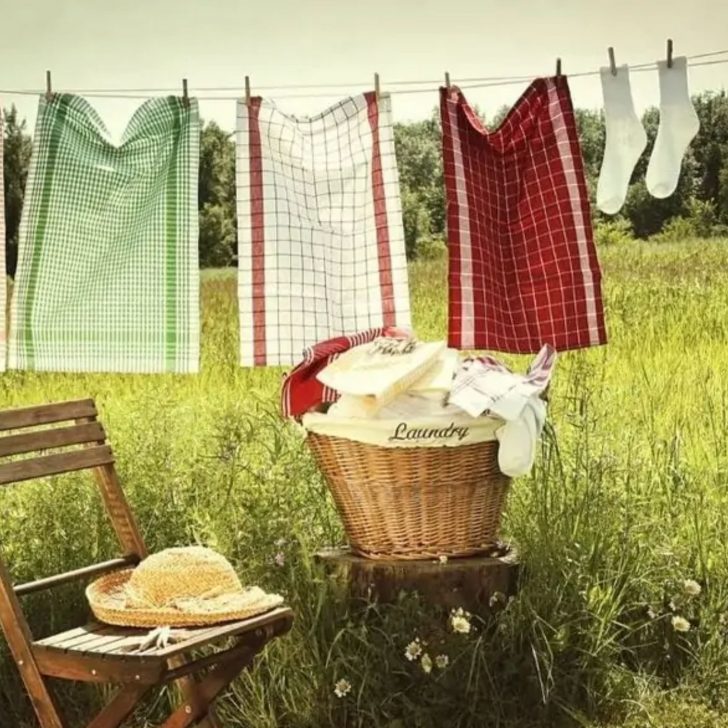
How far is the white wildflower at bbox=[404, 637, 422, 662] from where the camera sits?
3.94 meters

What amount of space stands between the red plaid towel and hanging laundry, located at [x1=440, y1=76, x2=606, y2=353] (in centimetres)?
24

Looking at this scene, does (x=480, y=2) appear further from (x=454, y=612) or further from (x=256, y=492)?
(x=454, y=612)

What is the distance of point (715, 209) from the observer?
6.02 m

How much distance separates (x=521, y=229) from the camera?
4301mm

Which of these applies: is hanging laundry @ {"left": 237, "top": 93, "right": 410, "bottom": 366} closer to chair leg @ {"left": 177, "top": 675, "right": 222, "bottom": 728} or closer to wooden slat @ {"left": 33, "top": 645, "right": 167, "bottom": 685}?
chair leg @ {"left": 177, "top": 675, "right": 222, "bottom": 728}

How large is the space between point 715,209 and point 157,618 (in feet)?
11.4

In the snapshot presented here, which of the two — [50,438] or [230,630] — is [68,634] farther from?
[50,438]

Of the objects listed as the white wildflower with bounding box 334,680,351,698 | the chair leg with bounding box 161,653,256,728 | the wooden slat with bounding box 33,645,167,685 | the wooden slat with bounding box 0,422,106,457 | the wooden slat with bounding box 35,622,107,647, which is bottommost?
the white wildflower with bounding box 334,680,351,698

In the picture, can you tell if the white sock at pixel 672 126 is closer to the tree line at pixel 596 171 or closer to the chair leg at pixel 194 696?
the tree line at pixel 596 171

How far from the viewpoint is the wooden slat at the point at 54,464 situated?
3.58m

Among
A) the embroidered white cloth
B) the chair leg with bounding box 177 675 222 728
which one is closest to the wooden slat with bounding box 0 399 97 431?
the chair leg with bounding box 177 675 222 728

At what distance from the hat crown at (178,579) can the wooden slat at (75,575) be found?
243 millimetres

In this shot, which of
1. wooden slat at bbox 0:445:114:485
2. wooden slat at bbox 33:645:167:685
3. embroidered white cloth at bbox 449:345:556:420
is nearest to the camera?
wooden slat at bbox 33:645:167:685

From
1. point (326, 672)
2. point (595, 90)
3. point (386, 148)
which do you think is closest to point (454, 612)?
point (326, 672)
